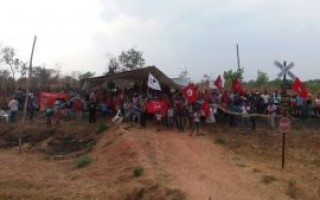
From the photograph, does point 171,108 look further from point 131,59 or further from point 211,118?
point 131,59

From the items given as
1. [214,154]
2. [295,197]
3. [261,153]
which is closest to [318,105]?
[261,153]

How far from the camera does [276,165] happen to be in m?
22.2

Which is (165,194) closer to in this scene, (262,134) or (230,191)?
(230,191)

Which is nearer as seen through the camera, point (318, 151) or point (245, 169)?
point (245, 169)

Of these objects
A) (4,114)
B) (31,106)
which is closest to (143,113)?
(31,106)

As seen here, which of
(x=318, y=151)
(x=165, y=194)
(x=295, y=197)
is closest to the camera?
(x=165, y=194)

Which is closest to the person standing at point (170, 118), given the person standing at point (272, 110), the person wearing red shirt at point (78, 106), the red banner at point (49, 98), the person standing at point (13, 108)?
the person standing at point (272, 110)

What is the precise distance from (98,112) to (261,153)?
1000 cm

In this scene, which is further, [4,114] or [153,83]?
[4,114]

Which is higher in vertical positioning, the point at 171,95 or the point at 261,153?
the point at 171,95

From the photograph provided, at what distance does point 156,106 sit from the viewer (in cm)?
2578

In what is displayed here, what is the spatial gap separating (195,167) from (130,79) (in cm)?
1092

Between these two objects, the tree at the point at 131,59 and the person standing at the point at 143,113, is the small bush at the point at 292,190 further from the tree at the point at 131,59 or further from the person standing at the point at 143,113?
the tree at the point at 131,59

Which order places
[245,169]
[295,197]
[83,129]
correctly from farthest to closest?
[83,129], [245,169], [295,197]
